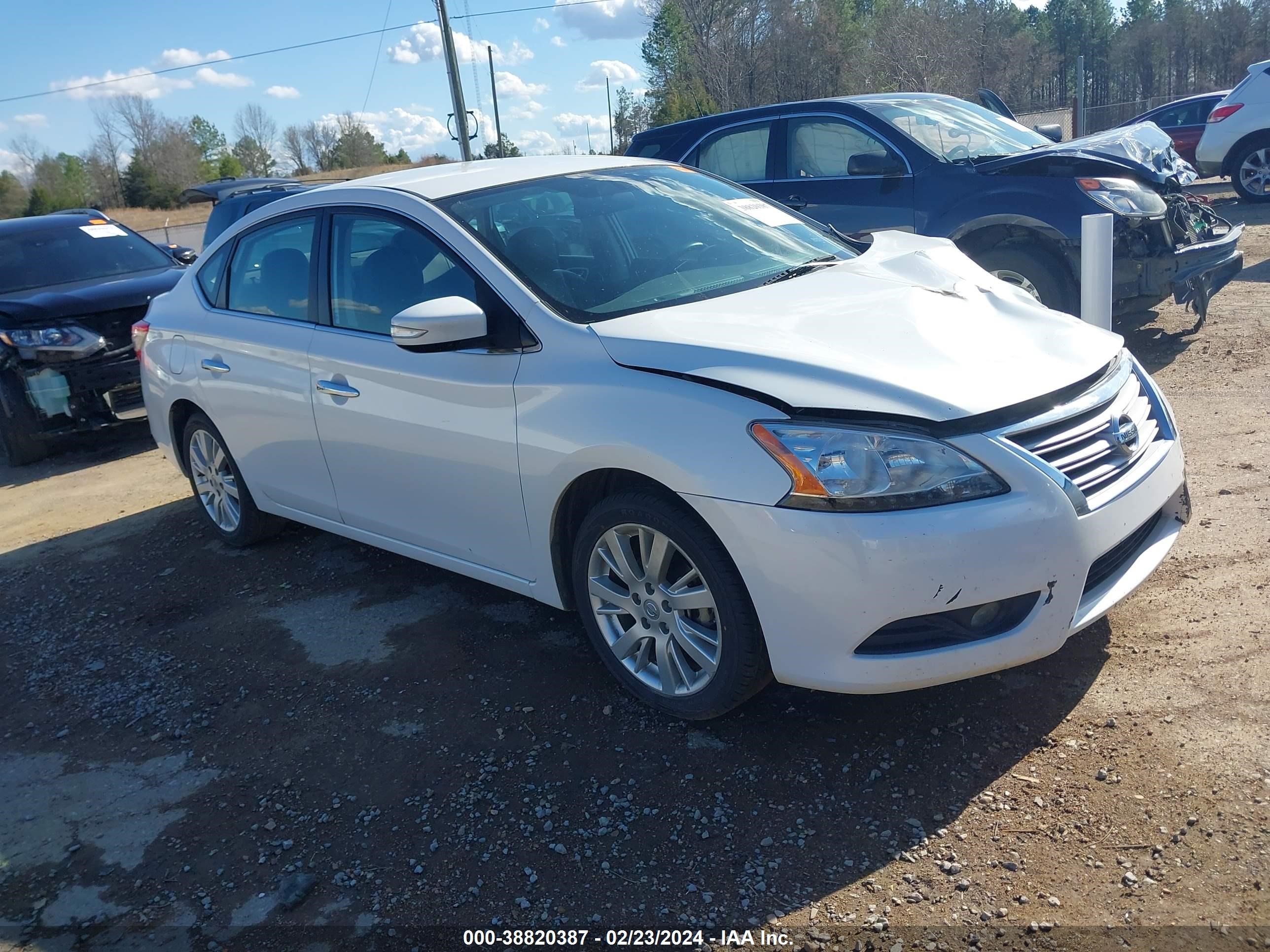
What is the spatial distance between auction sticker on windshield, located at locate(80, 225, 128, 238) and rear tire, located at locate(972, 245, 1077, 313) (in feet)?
24.9

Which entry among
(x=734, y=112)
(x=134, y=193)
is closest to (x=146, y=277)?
(x=734, y=112)

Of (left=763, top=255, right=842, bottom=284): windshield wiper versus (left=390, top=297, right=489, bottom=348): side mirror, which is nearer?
(left=390, top=297, right=489, bottom=348): side mirror

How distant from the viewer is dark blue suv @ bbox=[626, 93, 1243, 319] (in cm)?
641

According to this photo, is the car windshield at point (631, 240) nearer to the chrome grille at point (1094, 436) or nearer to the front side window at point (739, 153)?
the chrome grille at point (1094, 436)

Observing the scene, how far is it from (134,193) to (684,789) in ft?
224

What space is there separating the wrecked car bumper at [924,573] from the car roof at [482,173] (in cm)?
193

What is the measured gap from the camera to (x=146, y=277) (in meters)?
8.57

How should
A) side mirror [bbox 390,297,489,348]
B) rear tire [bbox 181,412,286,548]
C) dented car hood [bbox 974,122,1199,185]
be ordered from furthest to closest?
dented car hood [bbox 974,122,1199,185] → rear tire [bbox 181,412,286,548] → side mirror [bbox 390,297,489,348]

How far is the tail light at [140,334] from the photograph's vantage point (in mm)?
5617

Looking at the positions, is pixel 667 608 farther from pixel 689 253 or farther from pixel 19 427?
pixel 19 427

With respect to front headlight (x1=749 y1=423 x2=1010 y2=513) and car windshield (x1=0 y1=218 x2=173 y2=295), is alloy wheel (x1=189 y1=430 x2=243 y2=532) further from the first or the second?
car windshield (x1=0 y1=218 x2=173 y2=295)

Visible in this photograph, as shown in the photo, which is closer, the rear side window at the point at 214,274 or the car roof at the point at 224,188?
the rear side window at the point at 214,274

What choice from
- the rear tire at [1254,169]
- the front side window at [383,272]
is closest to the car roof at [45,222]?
the front side window at [383,272]

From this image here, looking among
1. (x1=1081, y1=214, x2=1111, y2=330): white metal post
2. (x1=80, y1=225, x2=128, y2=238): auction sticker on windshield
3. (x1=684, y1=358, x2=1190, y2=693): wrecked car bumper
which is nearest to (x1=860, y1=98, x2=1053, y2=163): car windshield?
(x1=1081, y1=214, x2=1111, y2=330): white metal post
